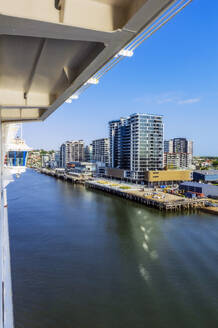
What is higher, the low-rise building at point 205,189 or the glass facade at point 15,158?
the glass facade at point 15,158

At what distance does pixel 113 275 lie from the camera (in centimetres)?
843

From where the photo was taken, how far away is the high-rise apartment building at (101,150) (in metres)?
61.5

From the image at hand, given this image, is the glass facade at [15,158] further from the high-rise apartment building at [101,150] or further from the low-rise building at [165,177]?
the high-rise apartment building at [101,150]

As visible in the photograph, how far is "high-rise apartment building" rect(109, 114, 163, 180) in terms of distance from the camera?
3638 cm

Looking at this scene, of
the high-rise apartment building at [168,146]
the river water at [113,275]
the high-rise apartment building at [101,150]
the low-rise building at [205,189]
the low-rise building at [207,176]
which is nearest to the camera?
the river water at [113,275]

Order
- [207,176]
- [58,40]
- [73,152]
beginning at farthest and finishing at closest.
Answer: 1. [73,152]
2. [207,176]
3. [58,40]

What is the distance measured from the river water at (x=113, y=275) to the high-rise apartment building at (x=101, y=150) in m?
46.4

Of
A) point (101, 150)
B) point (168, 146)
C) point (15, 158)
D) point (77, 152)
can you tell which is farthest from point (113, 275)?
point (168, 146)

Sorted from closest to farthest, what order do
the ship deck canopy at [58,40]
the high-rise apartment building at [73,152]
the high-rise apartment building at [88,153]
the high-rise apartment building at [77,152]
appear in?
the ship deck canopy at [58,40], the high-rise apartment building at [88,153], the high-rise apartment building at [73,152], the high-rise apartment building at [77,152]

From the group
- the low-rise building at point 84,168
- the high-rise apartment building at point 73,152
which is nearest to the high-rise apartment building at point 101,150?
the low-rise building at point 84,168

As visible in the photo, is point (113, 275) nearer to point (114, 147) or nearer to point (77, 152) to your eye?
point (114, 147)

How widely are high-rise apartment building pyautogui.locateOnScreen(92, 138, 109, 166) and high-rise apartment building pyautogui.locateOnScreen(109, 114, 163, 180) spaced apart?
70.2ft

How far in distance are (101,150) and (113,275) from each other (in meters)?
54.8

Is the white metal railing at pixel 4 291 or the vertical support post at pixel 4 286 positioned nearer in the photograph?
the vertical support post at pixel 4 286
